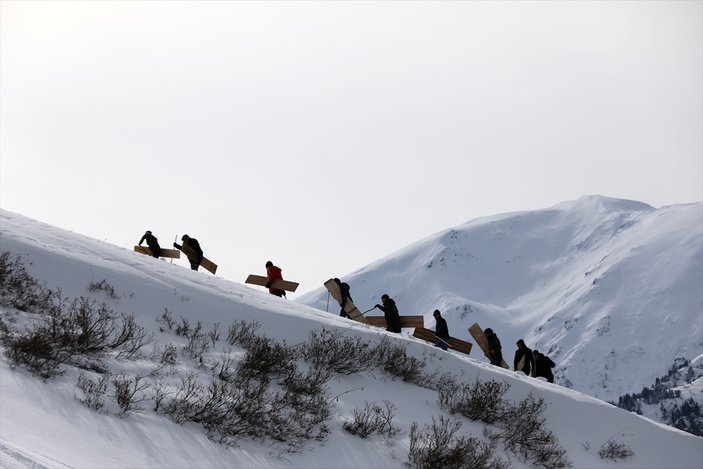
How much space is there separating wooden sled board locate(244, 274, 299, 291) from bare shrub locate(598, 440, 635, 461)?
853 centimetres

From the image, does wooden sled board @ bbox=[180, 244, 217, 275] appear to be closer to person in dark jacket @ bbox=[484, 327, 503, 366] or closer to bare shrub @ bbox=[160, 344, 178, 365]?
person in dark jacket @ bbox=[484, 327, 503, 366]

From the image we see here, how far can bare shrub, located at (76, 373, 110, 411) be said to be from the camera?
777cm

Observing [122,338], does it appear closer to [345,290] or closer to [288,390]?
[288,390]

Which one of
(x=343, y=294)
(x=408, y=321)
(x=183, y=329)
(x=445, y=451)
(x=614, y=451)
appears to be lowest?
(x=445, y=451)

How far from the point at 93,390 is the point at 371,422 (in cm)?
358

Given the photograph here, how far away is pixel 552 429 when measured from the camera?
13.1 m

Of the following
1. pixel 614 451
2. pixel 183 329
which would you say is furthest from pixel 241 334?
pixel 614 451

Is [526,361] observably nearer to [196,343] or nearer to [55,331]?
[196,343]

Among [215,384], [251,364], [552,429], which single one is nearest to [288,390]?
[251,364]

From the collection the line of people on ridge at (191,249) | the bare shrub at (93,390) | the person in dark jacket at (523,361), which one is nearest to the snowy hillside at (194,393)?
the bare shrub at (93,390)

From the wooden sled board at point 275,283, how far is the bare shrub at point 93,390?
11.0 metres

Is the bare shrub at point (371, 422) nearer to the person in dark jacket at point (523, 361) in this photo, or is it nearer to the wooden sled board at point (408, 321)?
the wooden sled board at point (408, 321)

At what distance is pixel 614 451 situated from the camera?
1309 cm

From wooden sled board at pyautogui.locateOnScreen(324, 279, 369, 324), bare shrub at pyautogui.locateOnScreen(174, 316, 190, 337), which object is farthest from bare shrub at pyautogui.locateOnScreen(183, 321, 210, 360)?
wooden sled board at pyautogui.locateOnScreen(324, 279, 369, 324)
